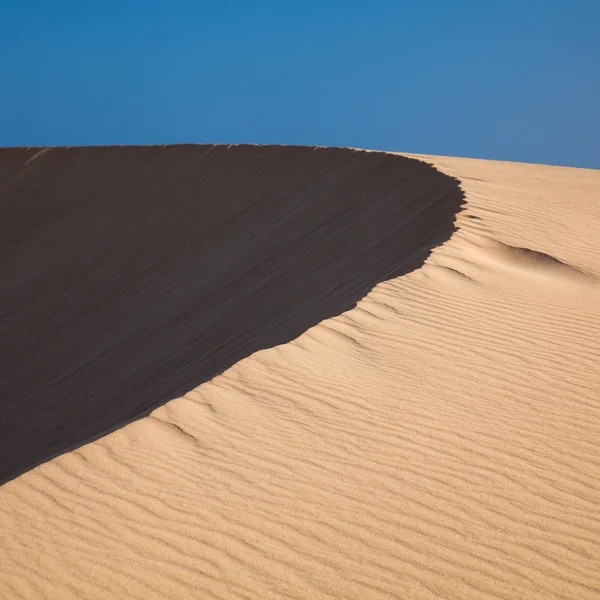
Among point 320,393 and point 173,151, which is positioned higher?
point 173,151

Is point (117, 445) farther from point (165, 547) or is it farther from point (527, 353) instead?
point (527, 353)

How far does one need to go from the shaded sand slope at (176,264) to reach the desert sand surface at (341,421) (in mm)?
70

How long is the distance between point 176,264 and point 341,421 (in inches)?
403

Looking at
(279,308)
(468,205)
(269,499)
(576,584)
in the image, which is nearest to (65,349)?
(279,308)

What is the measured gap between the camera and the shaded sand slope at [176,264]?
29.7 feet

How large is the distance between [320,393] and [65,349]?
8.01 m

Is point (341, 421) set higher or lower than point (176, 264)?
lower

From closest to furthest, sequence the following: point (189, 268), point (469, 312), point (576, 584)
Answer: point (576, 584)
point (469, 312)
point (189, 268)

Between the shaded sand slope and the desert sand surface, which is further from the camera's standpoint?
the shaded sand slope

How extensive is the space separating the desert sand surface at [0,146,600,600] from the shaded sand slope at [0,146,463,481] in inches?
2.7

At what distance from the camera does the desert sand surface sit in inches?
133

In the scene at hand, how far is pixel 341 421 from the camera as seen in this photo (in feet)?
15.0

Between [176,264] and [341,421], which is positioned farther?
[176,264]

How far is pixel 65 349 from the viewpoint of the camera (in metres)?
12.1
